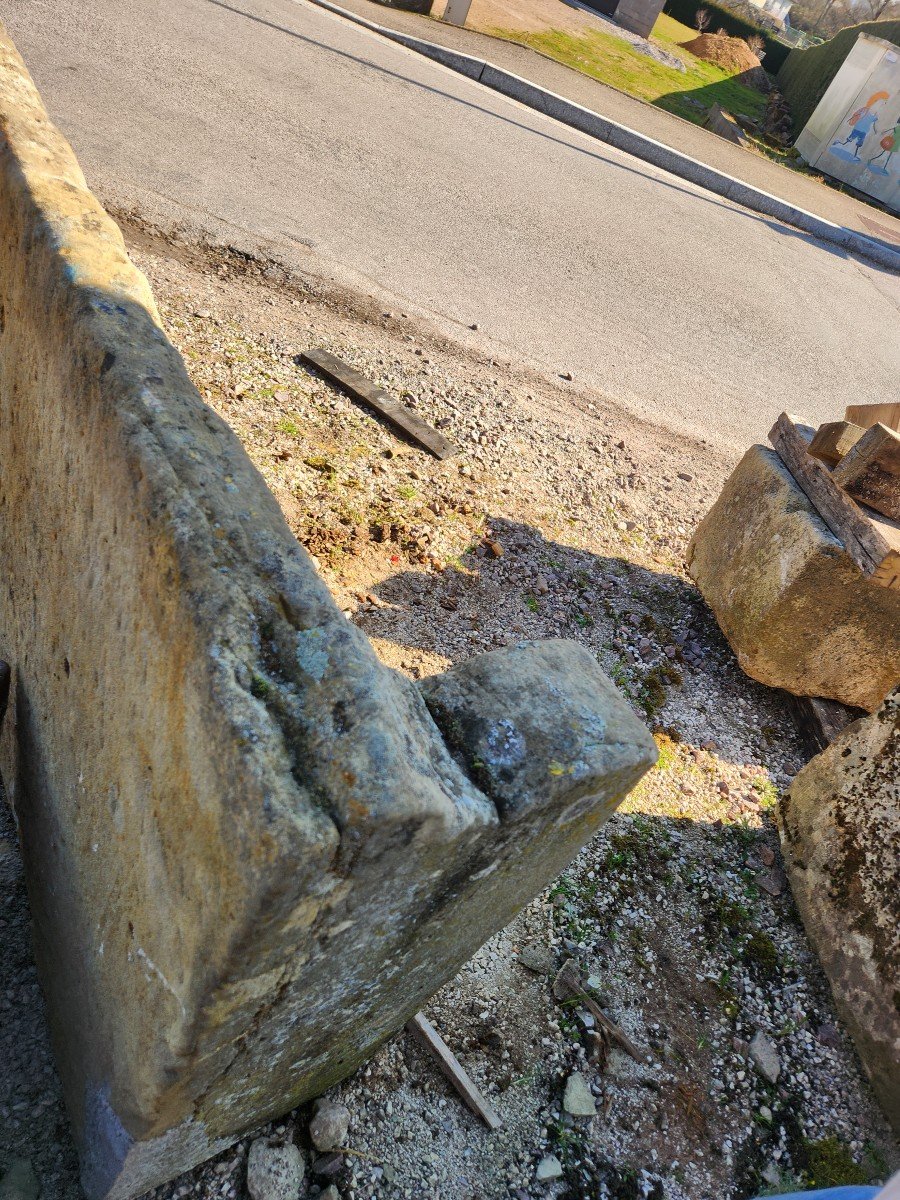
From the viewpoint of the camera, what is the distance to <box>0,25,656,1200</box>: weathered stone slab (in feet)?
4.65

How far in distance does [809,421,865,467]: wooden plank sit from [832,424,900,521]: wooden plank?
250 mm

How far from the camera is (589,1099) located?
110 inches

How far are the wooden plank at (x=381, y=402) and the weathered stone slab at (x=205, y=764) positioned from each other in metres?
2.82

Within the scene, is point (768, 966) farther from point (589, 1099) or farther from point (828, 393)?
point (828, 393)

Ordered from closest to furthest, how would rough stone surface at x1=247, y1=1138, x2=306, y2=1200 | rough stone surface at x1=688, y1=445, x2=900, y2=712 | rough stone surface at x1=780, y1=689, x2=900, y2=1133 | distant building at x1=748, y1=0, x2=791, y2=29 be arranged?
rough stone surface at x1=247, y1=1138, x2=306, y2=1200
rough stone surface at x1=780, y1=689, x2=900, y2=1133
rough stone surface at x1=688, y1=445, x2=900, y2=712
distant building at x1=748, y1=0, x2=791, y2=29

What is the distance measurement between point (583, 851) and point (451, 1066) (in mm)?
1122

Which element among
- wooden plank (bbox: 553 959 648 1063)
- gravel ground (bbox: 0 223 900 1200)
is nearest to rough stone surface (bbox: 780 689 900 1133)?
gravel ground (bbox: 0 223 900 1200)

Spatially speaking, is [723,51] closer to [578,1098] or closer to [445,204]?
[445,204]

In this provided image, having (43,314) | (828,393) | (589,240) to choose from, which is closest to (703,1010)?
(43,314)

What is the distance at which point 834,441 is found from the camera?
4418 millimetres

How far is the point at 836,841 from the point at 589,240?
7.41m

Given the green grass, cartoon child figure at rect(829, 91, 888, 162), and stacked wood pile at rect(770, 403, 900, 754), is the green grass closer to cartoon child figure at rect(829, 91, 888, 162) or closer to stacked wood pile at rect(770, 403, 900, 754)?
cartoon child figure at rect(829, 91, 888, 162)

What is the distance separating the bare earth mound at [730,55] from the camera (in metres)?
22.9

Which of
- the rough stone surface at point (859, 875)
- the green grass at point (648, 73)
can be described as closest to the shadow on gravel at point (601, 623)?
the rough stone surface at point (859, 875)
